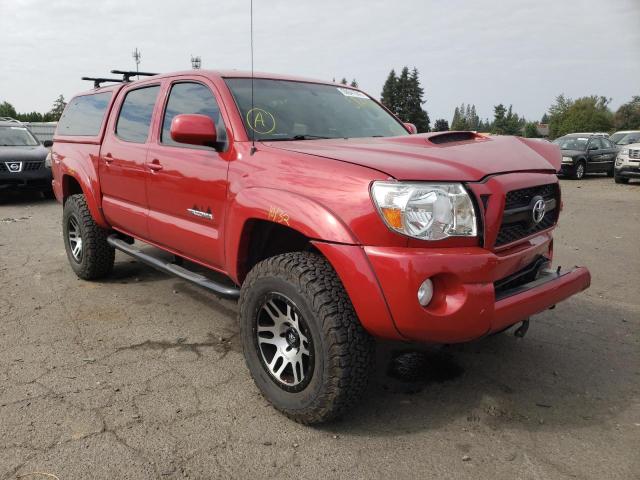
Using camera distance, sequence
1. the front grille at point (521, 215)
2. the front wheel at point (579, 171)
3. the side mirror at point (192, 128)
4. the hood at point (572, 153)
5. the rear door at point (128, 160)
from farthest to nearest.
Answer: the front wheel at point (579, 171), the hood at point (572, 153), the rear door at point (128, 160), the side mirror at point (192, 128), the front grille at point (521, 215)

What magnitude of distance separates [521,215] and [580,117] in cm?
8038

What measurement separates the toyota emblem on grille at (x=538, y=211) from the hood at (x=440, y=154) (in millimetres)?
188

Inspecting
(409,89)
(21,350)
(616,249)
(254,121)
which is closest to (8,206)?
(21,350)

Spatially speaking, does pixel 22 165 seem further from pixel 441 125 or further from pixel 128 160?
pixel 441 125

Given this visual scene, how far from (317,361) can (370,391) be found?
2.24 feet

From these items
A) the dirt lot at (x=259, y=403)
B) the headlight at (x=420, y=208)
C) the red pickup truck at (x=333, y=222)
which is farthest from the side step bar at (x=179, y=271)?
the headlight at (x=420, y=208)

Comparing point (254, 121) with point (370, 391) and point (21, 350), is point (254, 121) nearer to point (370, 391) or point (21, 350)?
point (370, 391)

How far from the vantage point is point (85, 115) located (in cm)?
521

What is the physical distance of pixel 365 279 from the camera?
233 centimetres

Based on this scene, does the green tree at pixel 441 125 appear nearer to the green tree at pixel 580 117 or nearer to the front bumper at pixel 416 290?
the front bumper at pixel 416 290

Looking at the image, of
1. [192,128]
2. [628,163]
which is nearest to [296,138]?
[192,128]

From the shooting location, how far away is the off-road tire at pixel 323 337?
7.96ft

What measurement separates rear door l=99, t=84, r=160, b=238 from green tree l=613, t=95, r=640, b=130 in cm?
7653

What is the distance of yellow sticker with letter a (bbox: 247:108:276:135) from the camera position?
320cm
